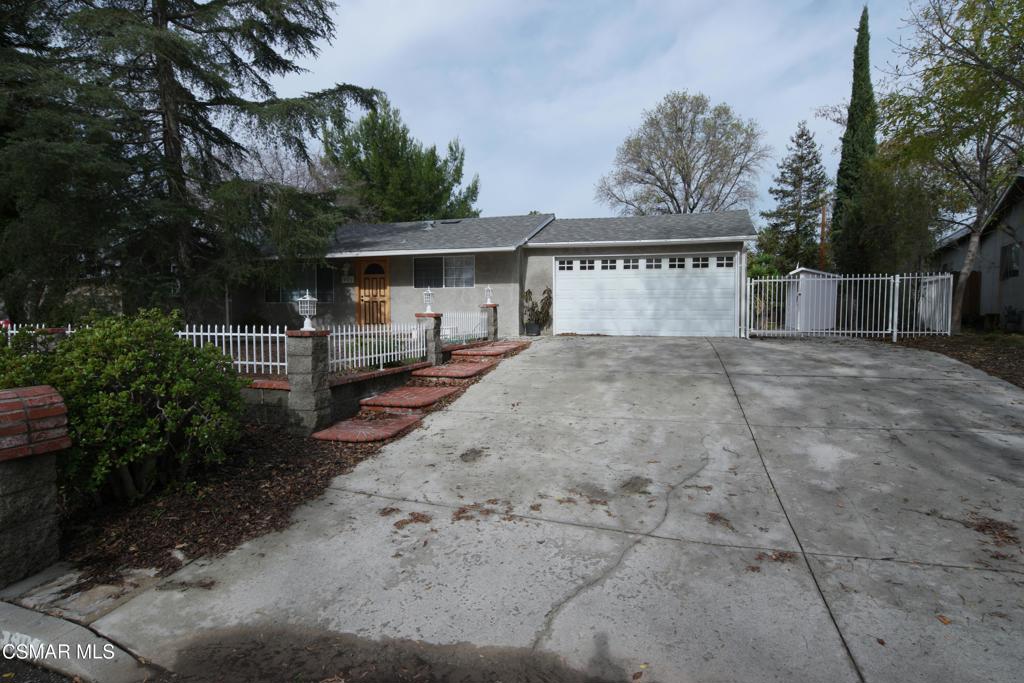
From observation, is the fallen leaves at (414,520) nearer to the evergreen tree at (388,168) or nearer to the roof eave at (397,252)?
the roof eave at (397,252)

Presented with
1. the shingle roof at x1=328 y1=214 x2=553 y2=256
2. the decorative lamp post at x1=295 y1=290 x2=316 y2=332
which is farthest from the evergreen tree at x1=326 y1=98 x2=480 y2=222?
the decorative lamp post at x1=295 y1=290 x2=316 y2=332

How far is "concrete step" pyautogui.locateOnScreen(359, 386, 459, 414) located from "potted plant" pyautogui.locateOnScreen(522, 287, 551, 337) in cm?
669

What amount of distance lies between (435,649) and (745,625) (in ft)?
5.08

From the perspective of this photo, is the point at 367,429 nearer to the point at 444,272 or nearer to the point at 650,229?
the point at 444,272

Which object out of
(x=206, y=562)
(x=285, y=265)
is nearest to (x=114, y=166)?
(x=285, y=265)

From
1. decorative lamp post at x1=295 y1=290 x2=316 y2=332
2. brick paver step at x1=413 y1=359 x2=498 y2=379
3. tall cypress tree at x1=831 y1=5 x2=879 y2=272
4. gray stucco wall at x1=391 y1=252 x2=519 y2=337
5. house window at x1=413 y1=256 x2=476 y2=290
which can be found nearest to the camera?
decorative lamp post at x1=295 y1=290 x2=316 y2=332

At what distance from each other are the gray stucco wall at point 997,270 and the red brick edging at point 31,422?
1785 cm

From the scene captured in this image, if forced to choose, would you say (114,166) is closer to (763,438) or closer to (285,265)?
(285,265)

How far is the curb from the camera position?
253 centimetres

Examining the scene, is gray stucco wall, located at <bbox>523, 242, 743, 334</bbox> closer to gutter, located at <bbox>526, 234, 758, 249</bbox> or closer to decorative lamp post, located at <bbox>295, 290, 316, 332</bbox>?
gutter, located at <bbox>526, 234, 758, 249</bbox>

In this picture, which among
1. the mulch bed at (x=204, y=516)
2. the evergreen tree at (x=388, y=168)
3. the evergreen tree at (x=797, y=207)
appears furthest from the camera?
the evergreen tree at (x=797, y=207)

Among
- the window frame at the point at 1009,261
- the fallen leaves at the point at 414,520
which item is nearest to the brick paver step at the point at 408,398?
the fallen leaves at the point at 414,520

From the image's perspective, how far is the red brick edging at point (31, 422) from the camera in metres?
3.13

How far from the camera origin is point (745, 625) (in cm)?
278
